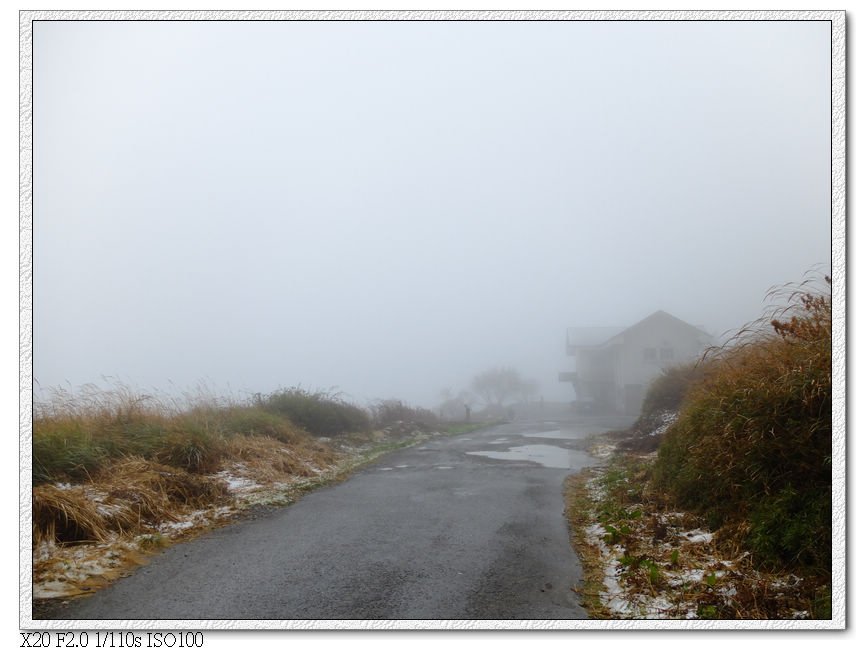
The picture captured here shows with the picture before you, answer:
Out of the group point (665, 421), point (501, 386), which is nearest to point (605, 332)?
point (665, 421)

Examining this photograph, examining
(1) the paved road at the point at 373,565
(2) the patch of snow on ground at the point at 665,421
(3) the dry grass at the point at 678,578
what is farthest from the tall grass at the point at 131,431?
(2) the patch of snow on ground at the point at 665,421

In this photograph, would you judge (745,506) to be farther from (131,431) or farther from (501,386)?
(131,431)

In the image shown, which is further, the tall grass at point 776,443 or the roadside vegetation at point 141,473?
the roadside vegetation at point 141,473

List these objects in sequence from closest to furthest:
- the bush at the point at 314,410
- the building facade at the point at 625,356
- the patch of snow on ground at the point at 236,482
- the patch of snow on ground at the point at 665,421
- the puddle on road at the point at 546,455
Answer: the building facade at the point at 625,356
the patch of snow on ground at the point at 665,421
the patch of snow on ground at the point at 236,482
the puddle on road at the point at 546,455
the bush at the point at 314,410

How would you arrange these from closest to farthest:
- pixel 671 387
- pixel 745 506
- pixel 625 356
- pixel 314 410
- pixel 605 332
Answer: pixel 745 506, pixel 605 332, pixel 671 387, pixel 625 356, pixel 314 410

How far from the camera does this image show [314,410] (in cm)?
1370

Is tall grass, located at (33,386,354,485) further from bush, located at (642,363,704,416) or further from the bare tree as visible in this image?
bush, located at (642,363,704,416)

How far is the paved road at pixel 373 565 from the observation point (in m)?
3.74

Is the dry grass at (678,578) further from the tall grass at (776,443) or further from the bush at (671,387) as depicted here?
the bush at (671,387)

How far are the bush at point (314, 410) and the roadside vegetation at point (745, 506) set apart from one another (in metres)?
8.86

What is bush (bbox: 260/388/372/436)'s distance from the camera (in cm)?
1323

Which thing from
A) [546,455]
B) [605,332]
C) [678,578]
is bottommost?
[546,455]

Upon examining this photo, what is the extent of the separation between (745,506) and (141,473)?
224 inches
